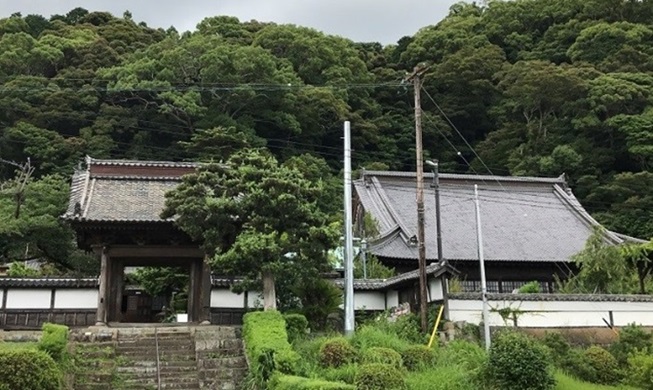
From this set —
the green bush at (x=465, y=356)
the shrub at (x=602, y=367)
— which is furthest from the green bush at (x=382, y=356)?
the shrub at (x=602, y=367)

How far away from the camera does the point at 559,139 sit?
48625mm

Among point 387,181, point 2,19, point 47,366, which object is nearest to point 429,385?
point 47,366

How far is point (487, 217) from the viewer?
32.9 metres

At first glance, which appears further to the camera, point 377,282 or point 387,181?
point 387,181

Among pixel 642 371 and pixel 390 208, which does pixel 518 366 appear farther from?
pixel 390 208

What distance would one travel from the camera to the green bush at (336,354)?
47.6 ft

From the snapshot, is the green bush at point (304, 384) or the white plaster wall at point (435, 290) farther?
the white plaster wall at point (435, 290)

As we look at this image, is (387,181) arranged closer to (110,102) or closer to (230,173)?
(230,173)

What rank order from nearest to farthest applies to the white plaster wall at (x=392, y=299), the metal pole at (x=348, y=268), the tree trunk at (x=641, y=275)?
the metal pole at (x=348, y=268), the white plaster wall at (x=392, y=299), the tree trunk at (x=641, y=275)

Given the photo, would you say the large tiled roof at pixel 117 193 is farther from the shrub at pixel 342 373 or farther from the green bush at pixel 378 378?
the green bush at pixel 378 378

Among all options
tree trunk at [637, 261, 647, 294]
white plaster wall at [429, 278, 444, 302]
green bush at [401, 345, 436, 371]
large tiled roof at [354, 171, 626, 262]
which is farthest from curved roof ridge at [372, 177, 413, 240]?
green bush at [401, 345, 436, 371]

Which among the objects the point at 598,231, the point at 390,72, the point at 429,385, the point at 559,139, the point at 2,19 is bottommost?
the point at 429,385

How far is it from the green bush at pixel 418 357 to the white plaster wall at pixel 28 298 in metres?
11.4

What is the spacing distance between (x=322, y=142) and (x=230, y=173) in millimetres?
36237
